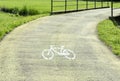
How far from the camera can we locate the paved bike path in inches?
359

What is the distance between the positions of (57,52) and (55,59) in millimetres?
1141

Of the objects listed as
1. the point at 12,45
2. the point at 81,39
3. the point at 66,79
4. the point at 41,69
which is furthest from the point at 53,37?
the point at 66,79

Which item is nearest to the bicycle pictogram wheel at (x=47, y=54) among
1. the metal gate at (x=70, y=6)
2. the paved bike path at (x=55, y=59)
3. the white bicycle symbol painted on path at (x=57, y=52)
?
the white bicycle symbol painted on path at (x=57, y=52)

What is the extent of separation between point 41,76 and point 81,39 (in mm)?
6153

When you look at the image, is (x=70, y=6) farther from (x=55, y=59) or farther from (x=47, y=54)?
(x=55, y=59)

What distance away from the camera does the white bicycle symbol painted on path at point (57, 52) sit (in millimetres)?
11484

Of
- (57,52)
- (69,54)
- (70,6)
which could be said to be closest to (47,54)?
(57,52)

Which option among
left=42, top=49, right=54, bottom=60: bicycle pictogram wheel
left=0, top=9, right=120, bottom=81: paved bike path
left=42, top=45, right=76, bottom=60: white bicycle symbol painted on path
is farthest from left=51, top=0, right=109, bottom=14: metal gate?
left=42, top=49, right=54, bottom=60: bicycle pictogram wheel

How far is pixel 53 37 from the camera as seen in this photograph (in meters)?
15.4

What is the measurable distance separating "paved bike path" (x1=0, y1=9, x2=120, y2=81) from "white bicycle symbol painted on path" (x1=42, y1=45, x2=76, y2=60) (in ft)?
0.54

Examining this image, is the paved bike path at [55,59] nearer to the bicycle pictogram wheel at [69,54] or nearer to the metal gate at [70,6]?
the bicycle pictogram wheel at [69,54]

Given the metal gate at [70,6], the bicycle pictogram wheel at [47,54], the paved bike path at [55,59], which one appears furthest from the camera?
the metal gate at [70,6]

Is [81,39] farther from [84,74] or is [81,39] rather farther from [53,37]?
[84,74]

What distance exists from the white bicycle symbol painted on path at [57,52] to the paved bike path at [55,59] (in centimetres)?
16
